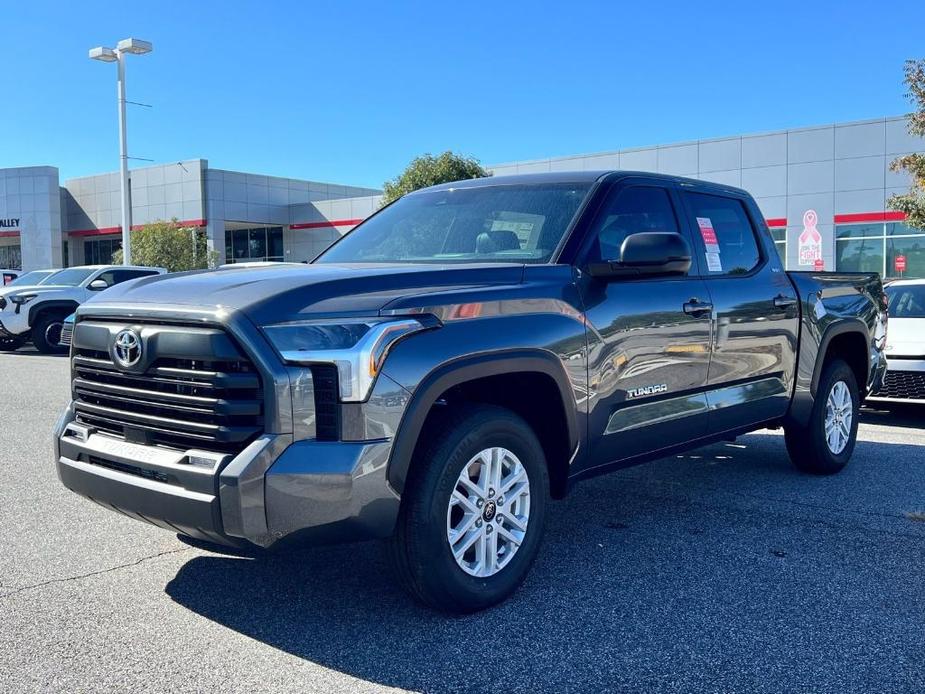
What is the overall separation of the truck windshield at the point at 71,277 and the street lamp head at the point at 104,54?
36.5ft

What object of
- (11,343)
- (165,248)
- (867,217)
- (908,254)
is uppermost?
(867,217)

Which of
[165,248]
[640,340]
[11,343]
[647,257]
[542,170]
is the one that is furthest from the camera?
[542,170]

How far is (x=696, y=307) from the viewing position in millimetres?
4781

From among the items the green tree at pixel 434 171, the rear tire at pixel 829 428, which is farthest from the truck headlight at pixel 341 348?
the green tree at pixel 434 171

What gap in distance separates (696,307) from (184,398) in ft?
9.09

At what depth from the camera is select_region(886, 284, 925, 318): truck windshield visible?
964cm

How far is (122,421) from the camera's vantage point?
3.58m

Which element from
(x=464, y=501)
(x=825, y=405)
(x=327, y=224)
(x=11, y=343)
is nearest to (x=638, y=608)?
(x=464, y=501)

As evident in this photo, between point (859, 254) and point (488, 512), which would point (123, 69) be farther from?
point (488, 512)

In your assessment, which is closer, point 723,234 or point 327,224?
point 723,234

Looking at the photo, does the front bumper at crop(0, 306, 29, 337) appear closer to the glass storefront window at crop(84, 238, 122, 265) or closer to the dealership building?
the dealership building

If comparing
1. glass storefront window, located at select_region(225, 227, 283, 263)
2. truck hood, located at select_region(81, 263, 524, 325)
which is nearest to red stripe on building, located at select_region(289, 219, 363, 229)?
glass storefront window, located at select_region(225, 227, 283, 263)

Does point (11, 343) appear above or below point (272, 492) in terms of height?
below

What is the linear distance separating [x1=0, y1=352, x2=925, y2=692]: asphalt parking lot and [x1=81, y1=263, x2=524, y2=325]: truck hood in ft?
4.22
